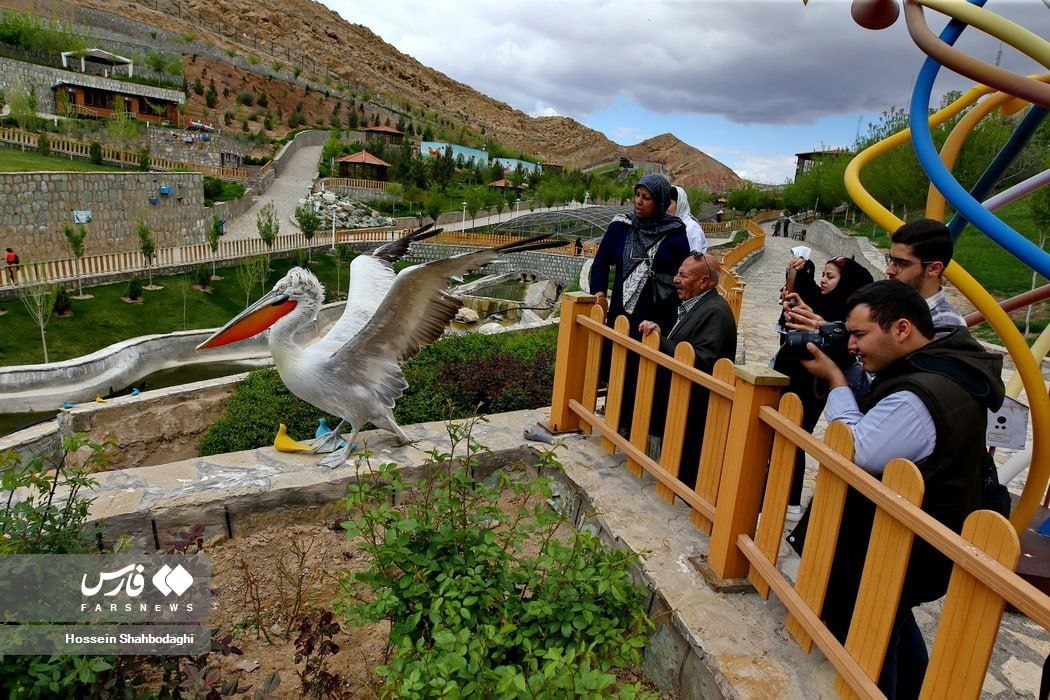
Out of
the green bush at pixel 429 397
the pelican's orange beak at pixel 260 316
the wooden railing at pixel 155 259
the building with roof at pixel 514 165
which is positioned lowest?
the wooden railing at pixel 155 259

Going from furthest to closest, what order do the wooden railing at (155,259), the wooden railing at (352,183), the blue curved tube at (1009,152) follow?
the wooden railing at (352,183) < the wooden railing at (155,259) < the blue curved tube at (1009,152)

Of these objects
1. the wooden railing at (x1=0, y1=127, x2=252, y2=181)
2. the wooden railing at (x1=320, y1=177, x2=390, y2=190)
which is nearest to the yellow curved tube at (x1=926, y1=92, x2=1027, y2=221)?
the wooden railing at (x1=0, y1=127, x2=252, y2=181)

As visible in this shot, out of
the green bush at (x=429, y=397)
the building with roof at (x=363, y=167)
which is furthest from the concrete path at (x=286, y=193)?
the green bush at (x=429, y=397)

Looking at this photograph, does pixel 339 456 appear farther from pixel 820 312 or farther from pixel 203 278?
pixel 203 278

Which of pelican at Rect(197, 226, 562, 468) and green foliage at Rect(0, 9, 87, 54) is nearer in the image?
pelican at Rect(197, 226, 562, 468)

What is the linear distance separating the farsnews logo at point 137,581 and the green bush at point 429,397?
287 centimetres

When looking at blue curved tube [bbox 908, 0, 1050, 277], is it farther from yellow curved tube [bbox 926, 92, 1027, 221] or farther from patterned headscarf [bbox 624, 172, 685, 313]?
patterned headscarf [bbox 624, 172, 685, 313]

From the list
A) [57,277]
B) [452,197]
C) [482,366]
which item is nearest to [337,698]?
[482,366]

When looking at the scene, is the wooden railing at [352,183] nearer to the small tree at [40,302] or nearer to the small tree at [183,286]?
the small tree at [183,286]

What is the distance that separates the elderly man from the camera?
9.95ft

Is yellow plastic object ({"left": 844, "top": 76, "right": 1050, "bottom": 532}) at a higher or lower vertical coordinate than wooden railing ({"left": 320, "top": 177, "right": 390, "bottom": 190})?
lower

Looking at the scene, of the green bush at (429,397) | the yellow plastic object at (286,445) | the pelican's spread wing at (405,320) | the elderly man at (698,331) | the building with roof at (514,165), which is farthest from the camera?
the building with roof at (514,165)

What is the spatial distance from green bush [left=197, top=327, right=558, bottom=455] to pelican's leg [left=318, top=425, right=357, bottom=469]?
1.28m

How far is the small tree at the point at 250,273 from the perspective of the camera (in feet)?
58.1
